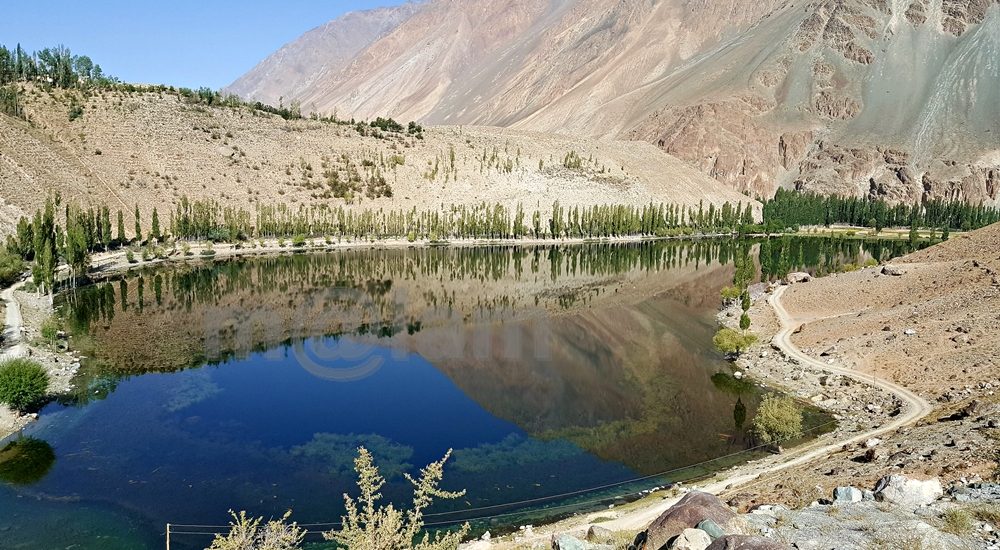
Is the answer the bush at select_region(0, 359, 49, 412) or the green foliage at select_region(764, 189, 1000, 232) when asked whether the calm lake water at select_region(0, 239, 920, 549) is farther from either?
the green foliage at select_region(764, 189, 1000, 232)

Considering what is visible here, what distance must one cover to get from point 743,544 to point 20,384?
26065 millimetres

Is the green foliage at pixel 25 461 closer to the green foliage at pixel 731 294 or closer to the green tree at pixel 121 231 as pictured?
the green foliage at pixel 731 294

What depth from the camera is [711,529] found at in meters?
11.0

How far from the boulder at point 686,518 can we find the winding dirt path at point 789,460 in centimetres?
358

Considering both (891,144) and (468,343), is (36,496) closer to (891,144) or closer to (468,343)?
(468,343)

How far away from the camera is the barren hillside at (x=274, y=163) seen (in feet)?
259

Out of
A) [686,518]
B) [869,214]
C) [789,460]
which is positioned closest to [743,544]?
[686,518]

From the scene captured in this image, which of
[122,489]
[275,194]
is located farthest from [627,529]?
[275,194]

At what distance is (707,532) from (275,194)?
94.4 m

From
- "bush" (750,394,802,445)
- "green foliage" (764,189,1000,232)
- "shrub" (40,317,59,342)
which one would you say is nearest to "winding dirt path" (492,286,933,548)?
"bush" (750,394,802,445)

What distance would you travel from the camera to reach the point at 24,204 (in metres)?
66.4

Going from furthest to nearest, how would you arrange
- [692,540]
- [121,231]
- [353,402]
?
[121,231]
[353,402]
[692,540]

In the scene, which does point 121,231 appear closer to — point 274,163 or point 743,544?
point 274,163

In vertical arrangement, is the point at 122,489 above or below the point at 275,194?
below
